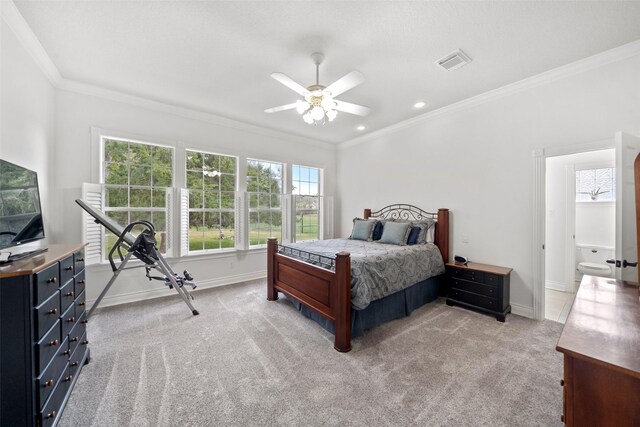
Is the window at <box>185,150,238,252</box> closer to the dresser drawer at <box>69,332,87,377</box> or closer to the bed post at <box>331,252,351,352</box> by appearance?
the dresser drawer at <box>69,332,87,377</box>

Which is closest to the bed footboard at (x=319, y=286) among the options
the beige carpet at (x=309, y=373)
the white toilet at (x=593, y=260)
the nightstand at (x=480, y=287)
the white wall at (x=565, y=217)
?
the beige carpet at (x=309, y=373)

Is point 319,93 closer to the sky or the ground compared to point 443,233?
closer to the sky

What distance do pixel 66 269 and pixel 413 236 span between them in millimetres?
4030

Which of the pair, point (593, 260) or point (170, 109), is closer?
point (170, 109)

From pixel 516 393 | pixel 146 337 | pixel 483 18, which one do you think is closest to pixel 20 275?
pixel 146 337

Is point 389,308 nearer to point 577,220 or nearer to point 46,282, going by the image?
point 46,282

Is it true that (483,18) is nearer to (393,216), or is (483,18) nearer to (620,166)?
(620,166)

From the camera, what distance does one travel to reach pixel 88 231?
11.3 ft

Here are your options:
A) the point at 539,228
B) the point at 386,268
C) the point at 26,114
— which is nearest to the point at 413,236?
the point at 386,268

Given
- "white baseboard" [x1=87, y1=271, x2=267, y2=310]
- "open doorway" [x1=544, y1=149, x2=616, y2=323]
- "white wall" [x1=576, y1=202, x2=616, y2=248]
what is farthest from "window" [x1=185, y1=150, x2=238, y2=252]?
"white wall" [x1=576, y1=202, x2=616, y2=248]

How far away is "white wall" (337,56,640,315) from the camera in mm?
2770

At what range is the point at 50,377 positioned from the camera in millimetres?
1571

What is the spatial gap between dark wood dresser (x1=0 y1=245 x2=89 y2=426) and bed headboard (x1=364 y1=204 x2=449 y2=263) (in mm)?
4402

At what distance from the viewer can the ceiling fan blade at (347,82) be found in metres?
2.28
